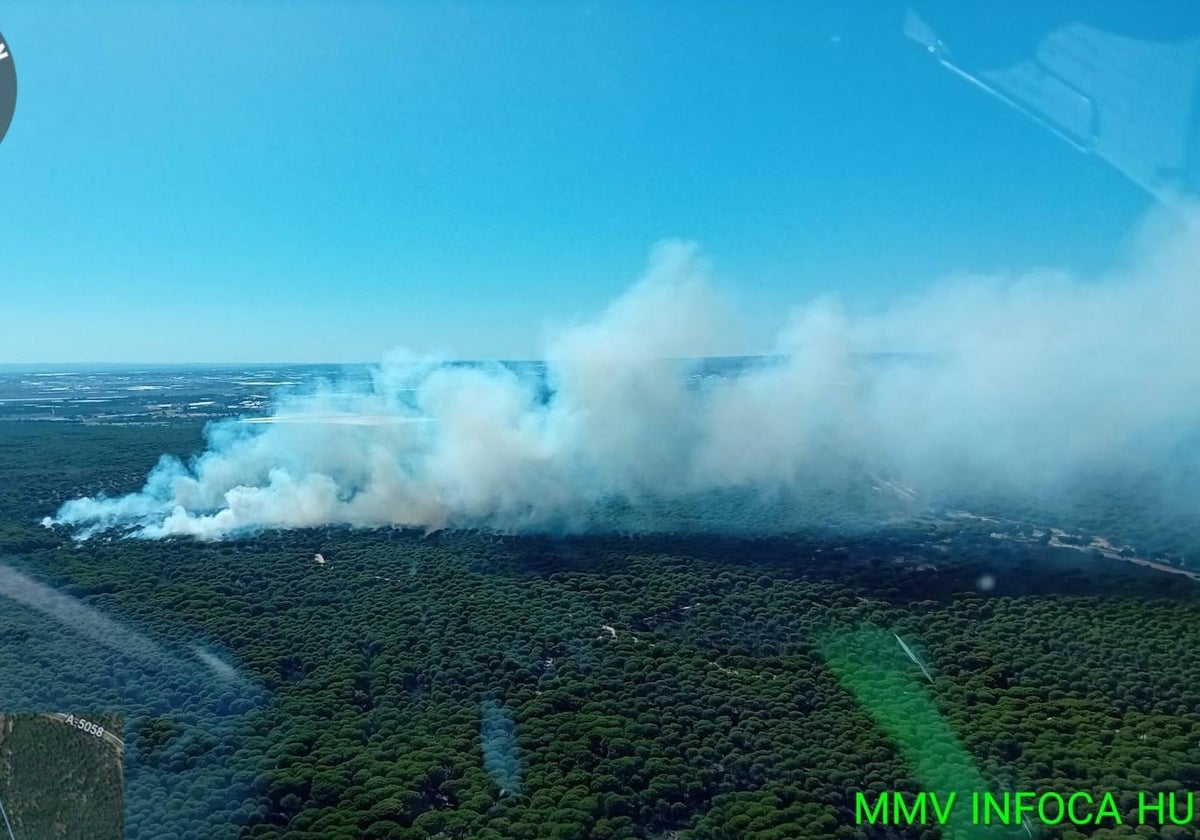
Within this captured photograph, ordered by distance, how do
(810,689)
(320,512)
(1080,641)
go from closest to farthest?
(810,689), (1080,641), (320,512)

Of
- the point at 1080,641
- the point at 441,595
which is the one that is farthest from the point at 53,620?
the point at 1080,641

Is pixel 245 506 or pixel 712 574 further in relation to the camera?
pixel 245 506

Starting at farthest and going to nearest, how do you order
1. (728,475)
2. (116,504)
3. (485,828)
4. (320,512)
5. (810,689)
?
(728,475) < (116,504) < (320,512) < (810,689) < (485,828)

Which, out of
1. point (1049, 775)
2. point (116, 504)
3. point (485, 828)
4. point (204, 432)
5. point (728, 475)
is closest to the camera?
point (485, 828)

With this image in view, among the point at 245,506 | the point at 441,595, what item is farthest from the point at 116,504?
the point at 441,595

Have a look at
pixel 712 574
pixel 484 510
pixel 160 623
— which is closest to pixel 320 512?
pixel 484 510

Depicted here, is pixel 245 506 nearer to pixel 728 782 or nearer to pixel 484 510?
pixel 484 510

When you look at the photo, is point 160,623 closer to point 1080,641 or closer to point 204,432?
point 1080,641

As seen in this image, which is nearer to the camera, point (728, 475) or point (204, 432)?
point (728, 475)

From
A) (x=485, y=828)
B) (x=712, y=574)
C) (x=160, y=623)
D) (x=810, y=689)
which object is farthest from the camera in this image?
(x=712, y=574)
